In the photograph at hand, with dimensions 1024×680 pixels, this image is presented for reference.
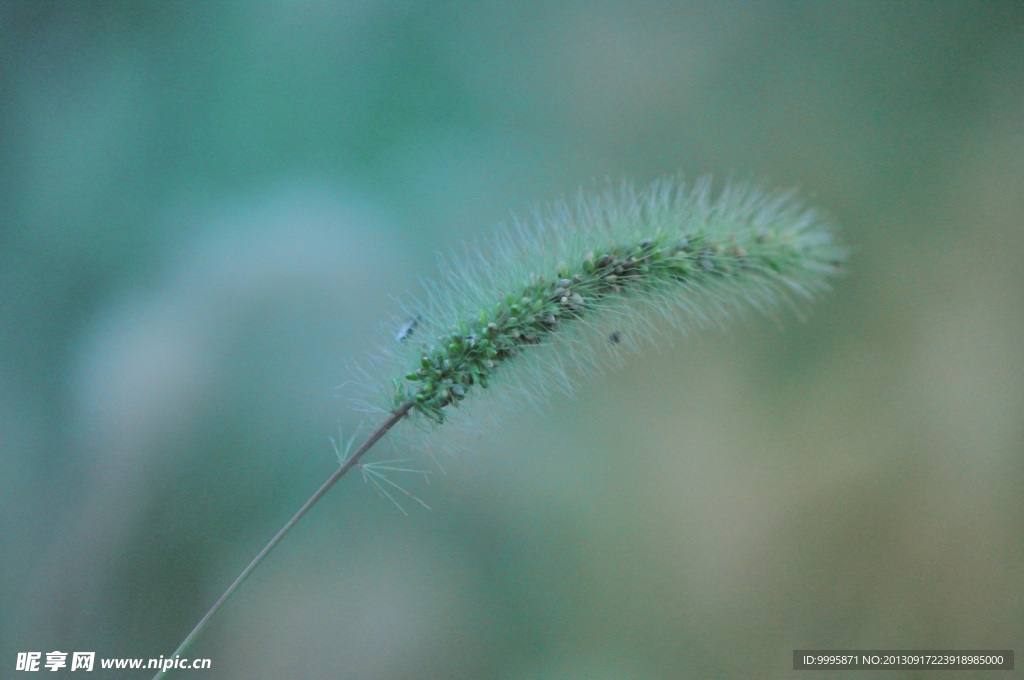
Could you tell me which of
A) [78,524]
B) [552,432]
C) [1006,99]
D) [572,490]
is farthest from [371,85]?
[1006,99]

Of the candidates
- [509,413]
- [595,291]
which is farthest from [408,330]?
[509,413]

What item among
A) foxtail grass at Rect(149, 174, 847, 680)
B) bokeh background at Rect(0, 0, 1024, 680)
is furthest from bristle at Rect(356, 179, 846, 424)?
bokeh background at Rect(0, 0, 1024, 680)

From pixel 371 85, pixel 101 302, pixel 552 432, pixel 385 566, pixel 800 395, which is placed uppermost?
pixel 371 85

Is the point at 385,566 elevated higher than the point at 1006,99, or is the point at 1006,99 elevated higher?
the point at 1006,99

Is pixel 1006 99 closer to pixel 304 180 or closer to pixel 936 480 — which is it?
pixel 936 480

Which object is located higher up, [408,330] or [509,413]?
[408,330]

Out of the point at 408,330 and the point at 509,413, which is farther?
the point at 509,413

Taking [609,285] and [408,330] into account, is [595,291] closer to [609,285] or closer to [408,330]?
[609,285]

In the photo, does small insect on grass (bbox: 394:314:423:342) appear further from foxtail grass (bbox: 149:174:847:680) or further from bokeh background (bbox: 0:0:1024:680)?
bokeh background (bbox: 0:0:1024:680)

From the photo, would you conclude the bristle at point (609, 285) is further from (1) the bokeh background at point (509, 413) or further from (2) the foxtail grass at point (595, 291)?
(1) the bokeh background at point (509, 413)
